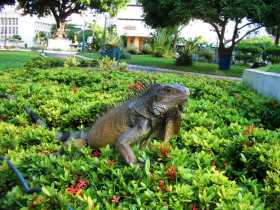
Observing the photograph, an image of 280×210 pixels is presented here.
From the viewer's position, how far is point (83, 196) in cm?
272

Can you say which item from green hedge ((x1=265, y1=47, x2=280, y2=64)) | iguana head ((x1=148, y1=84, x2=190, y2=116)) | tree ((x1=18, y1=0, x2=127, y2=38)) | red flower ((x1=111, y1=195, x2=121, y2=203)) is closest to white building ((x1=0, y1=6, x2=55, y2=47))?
tree ((x1=18, y1=0, x2=127, y2=38))

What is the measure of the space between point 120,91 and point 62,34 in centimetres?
4232

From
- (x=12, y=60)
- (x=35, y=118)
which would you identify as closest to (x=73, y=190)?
(x=35, y=118)

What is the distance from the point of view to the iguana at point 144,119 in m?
3.31

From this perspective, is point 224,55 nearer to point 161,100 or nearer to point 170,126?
point 170,126

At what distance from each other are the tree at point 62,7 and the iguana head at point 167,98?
40.4 metres

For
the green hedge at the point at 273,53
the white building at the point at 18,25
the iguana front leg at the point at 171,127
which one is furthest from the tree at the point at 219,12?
the white building at the point at 18,25

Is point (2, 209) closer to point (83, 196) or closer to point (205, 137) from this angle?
point (83, 196)

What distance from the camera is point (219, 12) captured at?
2394 centimetres

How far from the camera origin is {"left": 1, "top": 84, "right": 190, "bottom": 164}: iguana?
331 centimetres

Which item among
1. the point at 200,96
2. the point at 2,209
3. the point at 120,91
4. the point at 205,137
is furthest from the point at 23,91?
the point at 2,209

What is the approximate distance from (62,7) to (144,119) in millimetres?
44600

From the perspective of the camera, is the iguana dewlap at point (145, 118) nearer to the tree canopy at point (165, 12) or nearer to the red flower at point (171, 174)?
the red flower at point (171, 174)

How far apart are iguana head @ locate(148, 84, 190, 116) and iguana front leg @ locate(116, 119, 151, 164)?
0.13m
